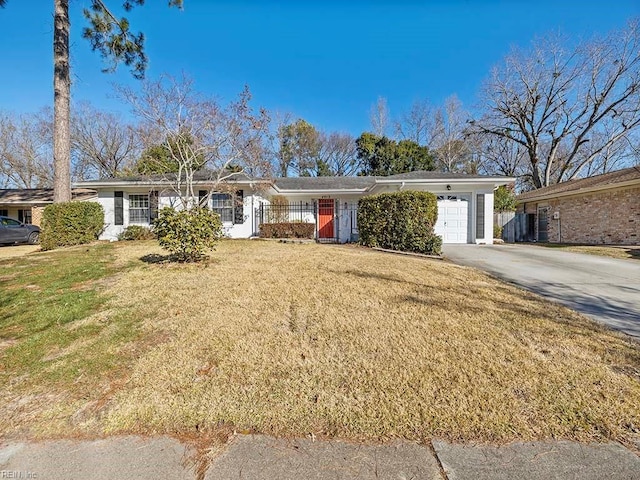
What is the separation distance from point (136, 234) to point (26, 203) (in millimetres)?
9900

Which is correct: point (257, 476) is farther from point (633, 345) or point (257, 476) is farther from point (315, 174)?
point (315, 174)

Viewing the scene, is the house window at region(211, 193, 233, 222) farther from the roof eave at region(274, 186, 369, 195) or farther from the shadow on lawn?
the shadow on lawn

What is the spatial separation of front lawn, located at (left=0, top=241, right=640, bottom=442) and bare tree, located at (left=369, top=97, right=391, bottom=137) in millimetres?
25056

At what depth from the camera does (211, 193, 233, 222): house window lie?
46.8 feet

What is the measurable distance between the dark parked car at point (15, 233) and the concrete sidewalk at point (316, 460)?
1542 cm

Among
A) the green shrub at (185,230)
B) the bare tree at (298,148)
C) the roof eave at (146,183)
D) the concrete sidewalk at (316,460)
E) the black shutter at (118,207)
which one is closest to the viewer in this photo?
the concrete sidewalk at (316,460)

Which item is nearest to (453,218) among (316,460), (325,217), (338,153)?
(325,217)

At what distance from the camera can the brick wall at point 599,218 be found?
12.7 metres

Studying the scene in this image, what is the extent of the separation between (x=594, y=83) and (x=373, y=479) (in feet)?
96.9

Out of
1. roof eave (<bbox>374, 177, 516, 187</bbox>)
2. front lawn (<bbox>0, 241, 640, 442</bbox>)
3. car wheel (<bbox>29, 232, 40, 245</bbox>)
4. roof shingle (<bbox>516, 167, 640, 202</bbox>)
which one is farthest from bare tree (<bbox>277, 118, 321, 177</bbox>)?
front lawn (<bbox>0, 241, 640, 442</bbox>)

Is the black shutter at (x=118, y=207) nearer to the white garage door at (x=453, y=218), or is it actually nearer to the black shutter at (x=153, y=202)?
the black shutter at (x=153, y=202)

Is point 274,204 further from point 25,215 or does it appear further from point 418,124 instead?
point 418,124

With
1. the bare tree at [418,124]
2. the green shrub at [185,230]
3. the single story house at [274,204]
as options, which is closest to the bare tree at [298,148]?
the bare tree at [418,124]

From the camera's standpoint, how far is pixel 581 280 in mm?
6180
